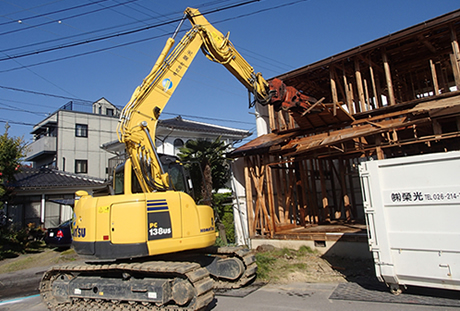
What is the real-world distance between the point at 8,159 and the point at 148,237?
12.4m

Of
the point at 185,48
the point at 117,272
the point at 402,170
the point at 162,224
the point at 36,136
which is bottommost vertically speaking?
the point at 117,272

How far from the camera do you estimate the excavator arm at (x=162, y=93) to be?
638 centimetres

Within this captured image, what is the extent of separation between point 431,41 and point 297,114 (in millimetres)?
5727

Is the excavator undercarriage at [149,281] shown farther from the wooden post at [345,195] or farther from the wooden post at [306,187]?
the wooden post at [345,195]

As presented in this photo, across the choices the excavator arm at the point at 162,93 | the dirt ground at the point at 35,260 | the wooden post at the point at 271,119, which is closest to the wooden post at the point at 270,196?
the wooden post at the point at 271,119

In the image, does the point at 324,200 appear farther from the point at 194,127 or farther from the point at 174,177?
the point at 194,127

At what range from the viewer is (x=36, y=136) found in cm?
3278

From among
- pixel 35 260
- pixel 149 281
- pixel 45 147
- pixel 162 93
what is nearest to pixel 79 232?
pixel 149 281

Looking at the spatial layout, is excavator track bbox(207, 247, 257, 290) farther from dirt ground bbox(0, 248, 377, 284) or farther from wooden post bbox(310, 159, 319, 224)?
wooden post bbox(310, 159, 319, 224)

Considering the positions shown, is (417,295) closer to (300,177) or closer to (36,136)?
(300,177)

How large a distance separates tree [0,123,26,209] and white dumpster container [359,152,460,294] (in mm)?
14891

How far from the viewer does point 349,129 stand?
10.5 meters

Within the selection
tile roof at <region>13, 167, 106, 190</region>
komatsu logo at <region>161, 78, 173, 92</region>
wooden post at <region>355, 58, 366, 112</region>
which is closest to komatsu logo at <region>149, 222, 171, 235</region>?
komatsu logo at <region>161, 78, 173, 92</region>

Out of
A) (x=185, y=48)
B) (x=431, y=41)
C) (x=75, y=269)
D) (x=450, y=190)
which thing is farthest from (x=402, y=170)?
(x=431, y=41)
